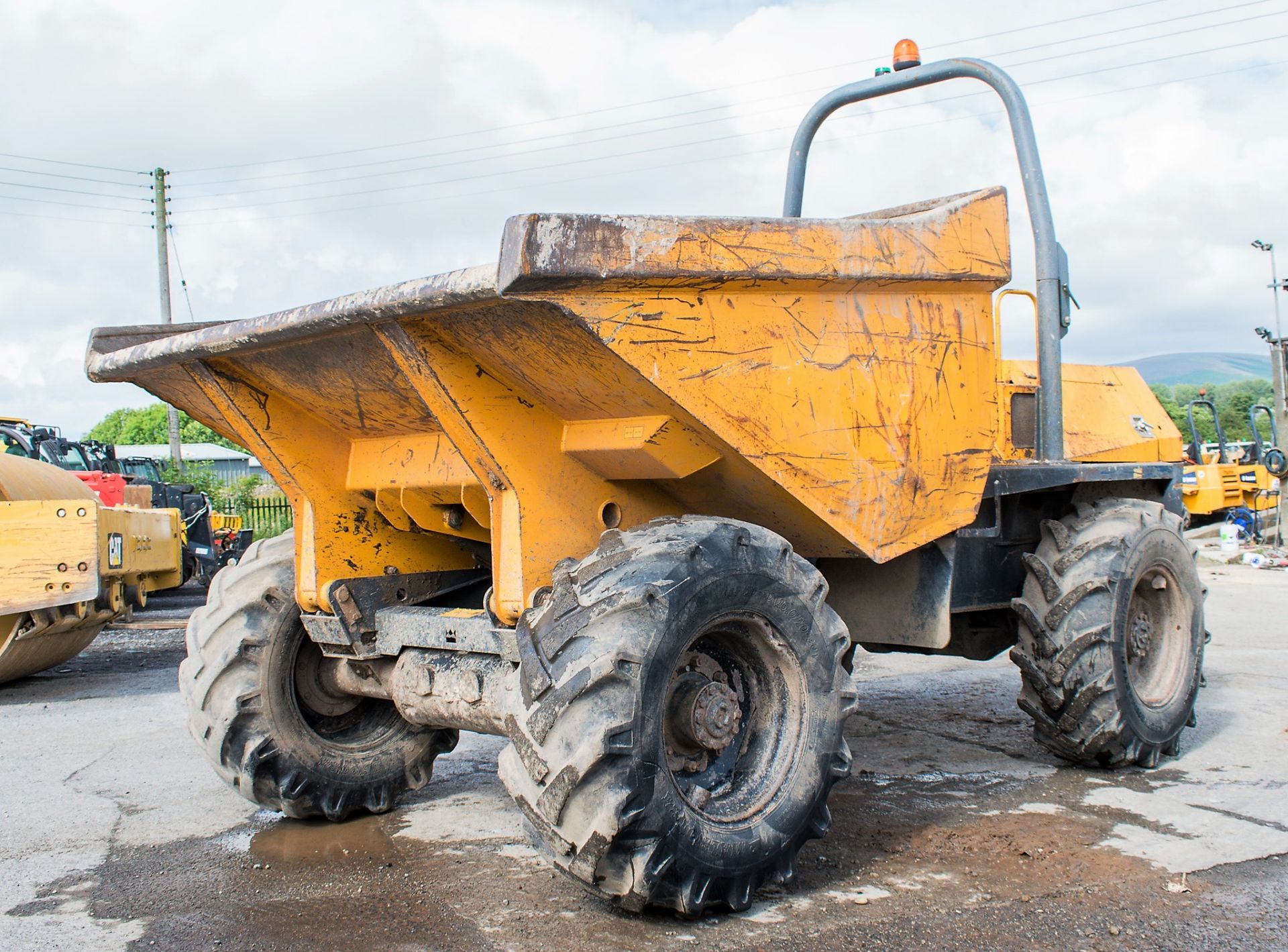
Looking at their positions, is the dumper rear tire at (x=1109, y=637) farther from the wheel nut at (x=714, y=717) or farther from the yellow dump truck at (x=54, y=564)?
the yellow dump truck at (x=54, y=564)

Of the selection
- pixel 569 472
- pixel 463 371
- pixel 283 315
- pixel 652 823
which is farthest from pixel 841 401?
pixel 283 315

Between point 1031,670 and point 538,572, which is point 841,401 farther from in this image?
point 1031,670

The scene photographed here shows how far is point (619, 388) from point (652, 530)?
43cm

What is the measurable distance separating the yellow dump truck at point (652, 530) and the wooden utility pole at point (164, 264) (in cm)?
2295

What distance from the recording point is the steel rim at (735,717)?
327cm

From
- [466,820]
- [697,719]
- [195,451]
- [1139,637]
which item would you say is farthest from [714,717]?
[195,451]

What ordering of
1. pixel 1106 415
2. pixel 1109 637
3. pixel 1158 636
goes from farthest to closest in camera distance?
pixel 1106 415
pixel 1158 636
pixel 1109 637

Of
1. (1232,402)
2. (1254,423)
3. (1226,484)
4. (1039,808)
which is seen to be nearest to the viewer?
(1039,808)

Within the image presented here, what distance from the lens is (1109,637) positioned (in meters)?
4.63

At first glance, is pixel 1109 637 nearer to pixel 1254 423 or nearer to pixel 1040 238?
pixel 1040 238

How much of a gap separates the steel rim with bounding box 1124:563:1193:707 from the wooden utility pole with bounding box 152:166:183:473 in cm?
2365

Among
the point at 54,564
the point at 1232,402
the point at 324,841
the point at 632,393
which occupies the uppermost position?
the point at 1232,402

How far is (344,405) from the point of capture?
3891 millimetres

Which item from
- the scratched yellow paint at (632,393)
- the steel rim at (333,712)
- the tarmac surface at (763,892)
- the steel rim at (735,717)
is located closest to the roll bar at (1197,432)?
the tarmac surface at (763,892)
